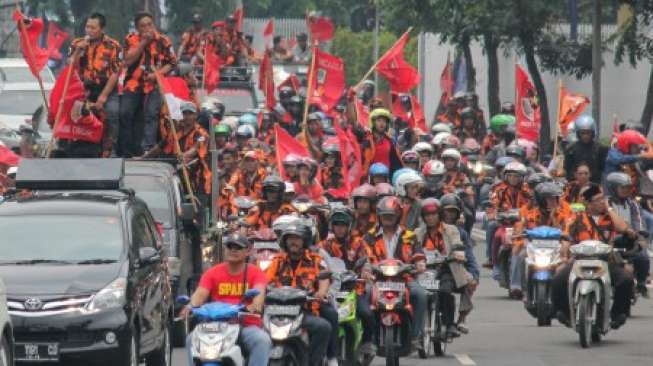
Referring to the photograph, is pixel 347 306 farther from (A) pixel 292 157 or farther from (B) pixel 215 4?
(B) pixel 215 4

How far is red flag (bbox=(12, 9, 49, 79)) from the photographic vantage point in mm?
24375

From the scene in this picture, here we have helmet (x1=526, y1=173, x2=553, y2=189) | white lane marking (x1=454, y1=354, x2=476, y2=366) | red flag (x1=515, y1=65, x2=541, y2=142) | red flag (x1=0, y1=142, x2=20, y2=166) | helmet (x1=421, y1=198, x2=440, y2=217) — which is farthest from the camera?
red flag (x1=515, y1=65, x2=541, y2=142)

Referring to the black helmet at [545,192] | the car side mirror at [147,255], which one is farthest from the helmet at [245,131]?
the car side mirror at [147,255]

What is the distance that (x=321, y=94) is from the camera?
3325 cm

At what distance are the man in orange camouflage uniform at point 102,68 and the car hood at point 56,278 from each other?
243 inches

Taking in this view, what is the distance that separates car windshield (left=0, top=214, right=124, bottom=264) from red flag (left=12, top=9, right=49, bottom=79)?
24.6ft

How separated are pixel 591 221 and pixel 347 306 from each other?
4577mm

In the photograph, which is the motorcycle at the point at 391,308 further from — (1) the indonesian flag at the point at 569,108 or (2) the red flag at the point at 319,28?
(2) the red flag at the point at 319,28

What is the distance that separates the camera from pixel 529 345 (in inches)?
795

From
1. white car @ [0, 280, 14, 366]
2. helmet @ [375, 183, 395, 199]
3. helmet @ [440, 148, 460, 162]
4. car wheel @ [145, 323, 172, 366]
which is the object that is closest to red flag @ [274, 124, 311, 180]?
helmet @ [440, 148, 460, 162]

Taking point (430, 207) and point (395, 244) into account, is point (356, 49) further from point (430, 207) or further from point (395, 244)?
point (395, 244)

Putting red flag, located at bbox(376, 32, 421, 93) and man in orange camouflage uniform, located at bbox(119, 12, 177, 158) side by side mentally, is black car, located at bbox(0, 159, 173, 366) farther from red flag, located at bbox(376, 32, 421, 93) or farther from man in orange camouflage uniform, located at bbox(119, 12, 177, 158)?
red flag, located at bbox(376, 32, 421, 93)

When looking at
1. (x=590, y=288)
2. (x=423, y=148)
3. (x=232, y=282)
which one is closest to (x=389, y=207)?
(x=590, y=288)

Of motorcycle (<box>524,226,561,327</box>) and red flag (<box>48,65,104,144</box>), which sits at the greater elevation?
red flag (<box>48,65,104,144</box>)
